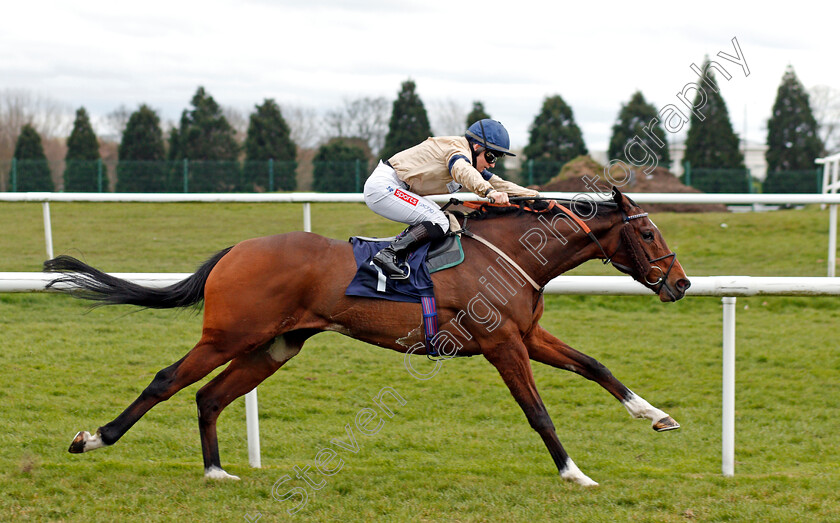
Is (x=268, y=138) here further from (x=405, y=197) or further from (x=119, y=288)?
(x=405, y=197)

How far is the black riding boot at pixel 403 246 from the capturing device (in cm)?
376

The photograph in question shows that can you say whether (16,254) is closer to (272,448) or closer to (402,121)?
(272,448)

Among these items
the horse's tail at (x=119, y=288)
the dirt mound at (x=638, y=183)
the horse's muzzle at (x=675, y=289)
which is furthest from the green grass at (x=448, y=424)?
the dirt mound at (x=638, y=183)

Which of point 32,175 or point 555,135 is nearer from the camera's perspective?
point 32,175

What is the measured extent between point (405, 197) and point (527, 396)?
1152mm

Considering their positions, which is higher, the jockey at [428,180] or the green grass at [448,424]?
the jockey at [428,180]

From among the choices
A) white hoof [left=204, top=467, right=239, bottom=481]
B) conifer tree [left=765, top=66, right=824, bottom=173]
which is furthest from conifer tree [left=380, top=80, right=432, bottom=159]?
→ white hoof [left=204, top=467, right=239, bottom=481]

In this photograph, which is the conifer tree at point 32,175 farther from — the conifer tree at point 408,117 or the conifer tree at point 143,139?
the conifer tree at point 408,117

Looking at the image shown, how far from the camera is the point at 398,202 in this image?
4.01 metres

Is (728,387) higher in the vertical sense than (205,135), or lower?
lower

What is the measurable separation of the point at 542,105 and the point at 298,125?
48.4 ft

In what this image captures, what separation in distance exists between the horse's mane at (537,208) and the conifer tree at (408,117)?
63.3ft

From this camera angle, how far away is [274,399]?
5.67m

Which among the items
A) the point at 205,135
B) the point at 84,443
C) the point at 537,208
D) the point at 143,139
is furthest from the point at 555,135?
the point at 84,443
